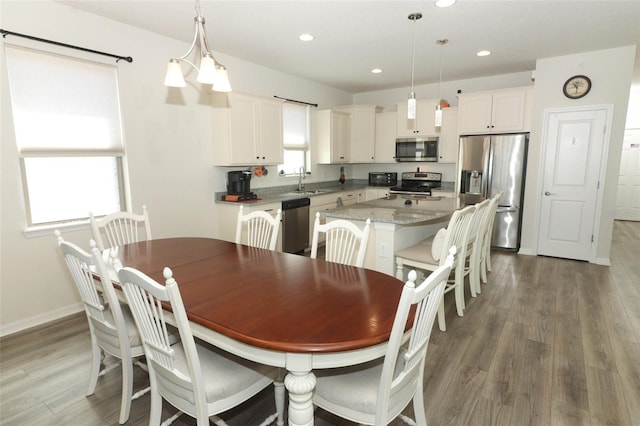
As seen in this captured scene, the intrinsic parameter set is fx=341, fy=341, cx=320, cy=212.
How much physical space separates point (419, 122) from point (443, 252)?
364 centimetres

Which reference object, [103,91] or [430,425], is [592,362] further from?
[103,91]

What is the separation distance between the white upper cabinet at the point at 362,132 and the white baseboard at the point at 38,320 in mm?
4658

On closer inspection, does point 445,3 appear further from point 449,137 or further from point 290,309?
point 449,137

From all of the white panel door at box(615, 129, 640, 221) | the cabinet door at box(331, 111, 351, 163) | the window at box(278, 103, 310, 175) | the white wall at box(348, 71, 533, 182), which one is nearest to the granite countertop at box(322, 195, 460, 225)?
the window at box(278, 103, 310, 175)

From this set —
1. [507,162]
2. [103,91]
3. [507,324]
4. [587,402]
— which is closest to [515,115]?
[507,162]

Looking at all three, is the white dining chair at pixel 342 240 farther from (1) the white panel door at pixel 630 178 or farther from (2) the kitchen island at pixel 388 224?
(1) the white panel door at pixel 630 178

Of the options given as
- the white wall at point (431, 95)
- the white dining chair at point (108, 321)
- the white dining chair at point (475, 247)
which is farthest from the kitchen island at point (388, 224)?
the white wall at point (431, 95)

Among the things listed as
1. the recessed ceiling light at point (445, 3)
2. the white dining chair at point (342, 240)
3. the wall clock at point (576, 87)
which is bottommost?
the white dining chair at point (342, 240)

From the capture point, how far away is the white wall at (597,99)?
4.16m

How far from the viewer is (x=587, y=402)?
1.99 metres

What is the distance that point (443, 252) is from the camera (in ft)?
8.77

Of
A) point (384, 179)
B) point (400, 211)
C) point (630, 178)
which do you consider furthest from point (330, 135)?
point (630, 178)

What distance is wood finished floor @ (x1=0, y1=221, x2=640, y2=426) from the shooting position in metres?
1.91

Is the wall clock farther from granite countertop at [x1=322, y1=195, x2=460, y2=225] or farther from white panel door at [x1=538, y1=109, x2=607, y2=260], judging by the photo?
granite countertop at [x1=322, y1=195, x2=460, y2=225]
